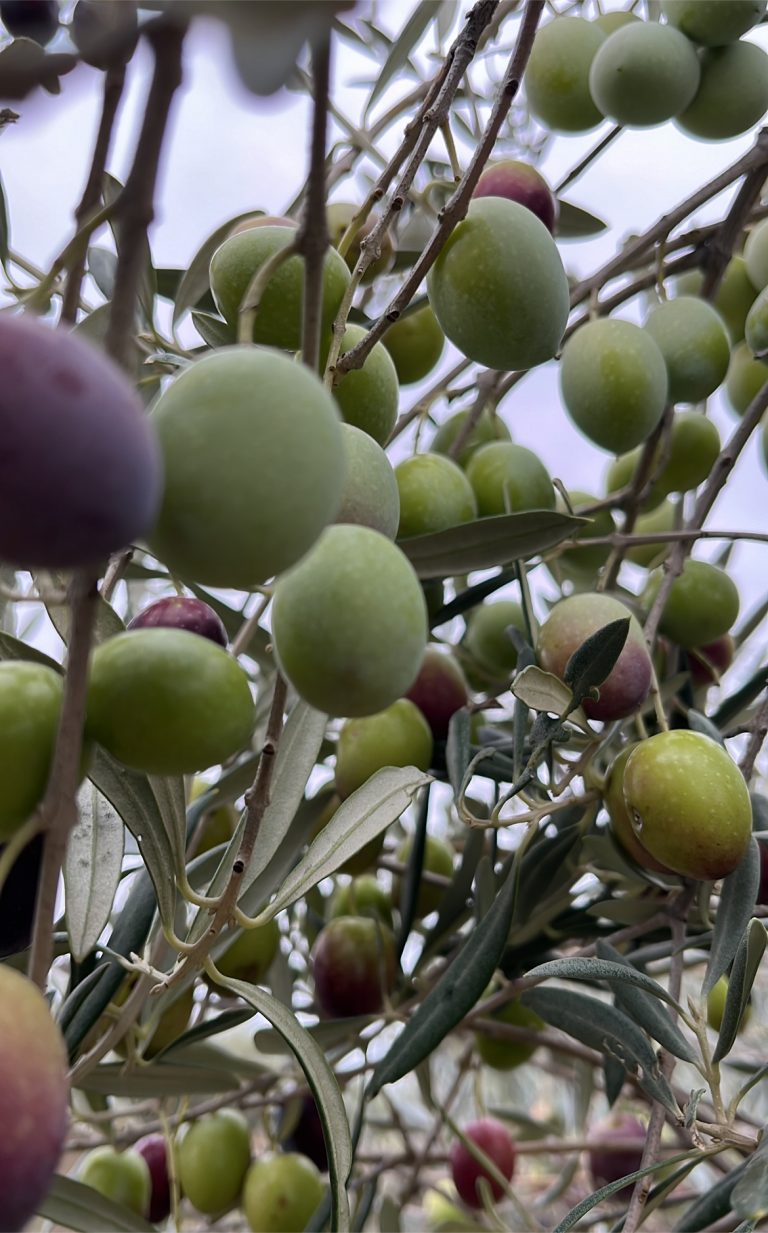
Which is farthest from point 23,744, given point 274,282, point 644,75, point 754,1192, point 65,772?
point 644,75

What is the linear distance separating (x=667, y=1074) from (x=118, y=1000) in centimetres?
46

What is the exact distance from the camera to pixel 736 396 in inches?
48.0

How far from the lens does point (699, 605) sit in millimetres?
967

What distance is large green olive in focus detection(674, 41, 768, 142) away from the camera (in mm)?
995

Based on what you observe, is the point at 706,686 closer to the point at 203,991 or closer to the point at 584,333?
the point at 584,333

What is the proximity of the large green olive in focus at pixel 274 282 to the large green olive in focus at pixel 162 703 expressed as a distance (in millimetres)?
235

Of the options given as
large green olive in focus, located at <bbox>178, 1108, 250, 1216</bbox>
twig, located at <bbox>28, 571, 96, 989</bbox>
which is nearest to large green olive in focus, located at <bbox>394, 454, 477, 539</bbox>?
twig, located at <bbox>28, 571, 96, 989</bbox>

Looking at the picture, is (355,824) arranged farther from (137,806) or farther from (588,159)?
(588,159)

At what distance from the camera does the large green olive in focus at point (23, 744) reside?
397mm

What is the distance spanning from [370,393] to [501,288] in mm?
99

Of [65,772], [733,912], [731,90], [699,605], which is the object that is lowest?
[733,912]

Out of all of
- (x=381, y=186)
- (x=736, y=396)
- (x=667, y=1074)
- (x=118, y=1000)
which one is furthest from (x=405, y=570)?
(x=736, y=396)

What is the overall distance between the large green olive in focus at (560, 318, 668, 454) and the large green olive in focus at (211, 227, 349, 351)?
328mm

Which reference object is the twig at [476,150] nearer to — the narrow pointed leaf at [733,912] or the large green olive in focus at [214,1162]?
the narrow pointed leaf at [733,912]
